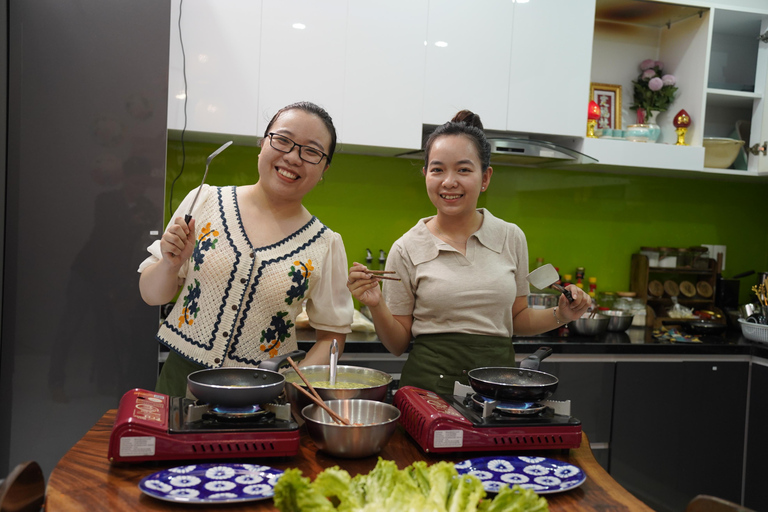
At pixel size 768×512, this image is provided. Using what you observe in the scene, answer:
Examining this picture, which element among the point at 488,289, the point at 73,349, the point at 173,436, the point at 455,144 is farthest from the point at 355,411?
the point at 73,349

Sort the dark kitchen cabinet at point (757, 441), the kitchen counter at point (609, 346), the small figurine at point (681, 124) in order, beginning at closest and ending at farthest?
the kitchen counter at point (609, 346) → the dark kitchen cabinet at point (757, 441) → the small figurine at point (681, 124)

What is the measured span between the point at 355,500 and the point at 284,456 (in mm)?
408

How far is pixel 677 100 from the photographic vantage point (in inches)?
140

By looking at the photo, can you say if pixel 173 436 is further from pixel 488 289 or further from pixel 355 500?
pixel 488 289

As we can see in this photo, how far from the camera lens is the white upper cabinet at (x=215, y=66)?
9.15 feet

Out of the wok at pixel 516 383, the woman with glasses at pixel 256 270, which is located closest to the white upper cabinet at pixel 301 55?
the woman with glasses at pixel 256 270

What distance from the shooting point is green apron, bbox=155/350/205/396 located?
5.83 feet

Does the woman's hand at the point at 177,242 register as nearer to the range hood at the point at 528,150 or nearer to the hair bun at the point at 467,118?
the hair bun at the point at 467,118

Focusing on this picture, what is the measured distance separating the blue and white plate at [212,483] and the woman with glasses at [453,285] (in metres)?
0.73

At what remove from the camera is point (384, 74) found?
3.02 metres

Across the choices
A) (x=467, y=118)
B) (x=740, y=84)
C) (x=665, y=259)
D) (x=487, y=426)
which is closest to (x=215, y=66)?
(x=467, y=118)

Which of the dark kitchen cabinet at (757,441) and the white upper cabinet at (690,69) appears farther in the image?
the white upper cabinet at (690,69)

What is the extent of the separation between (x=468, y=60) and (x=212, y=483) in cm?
243

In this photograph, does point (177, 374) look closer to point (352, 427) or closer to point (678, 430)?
point (352, 427)
